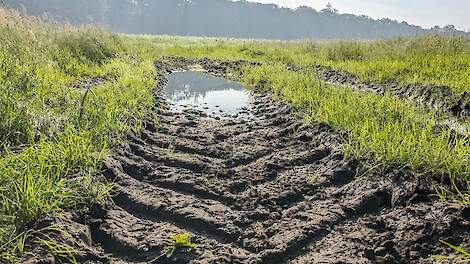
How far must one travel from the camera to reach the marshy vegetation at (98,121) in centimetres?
310

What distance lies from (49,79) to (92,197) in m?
4.36

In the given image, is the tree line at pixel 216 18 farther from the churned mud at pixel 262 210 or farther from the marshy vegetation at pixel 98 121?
the churned mud at pixel 262 210

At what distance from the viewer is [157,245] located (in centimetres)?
308

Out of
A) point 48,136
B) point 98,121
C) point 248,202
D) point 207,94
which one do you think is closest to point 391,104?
point 248,202

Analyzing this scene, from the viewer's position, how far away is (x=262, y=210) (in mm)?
3623

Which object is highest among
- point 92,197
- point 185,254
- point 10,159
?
point 10,159

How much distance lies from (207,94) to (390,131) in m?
6.30

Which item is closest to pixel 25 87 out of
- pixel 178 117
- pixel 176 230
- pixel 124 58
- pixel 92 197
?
pixel 178 117

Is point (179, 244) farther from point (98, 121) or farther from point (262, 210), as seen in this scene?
point (98, 121)

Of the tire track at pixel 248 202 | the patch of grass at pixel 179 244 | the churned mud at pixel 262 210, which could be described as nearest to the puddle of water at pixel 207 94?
the tire track at pixel 248 202

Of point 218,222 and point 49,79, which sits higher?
point 49,79

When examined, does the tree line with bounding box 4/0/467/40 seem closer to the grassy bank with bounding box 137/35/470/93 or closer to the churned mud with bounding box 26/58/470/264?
the grassy bank with bounding box 137/35/470/93

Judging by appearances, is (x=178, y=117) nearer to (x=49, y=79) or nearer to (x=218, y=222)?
(x=49, y=79)

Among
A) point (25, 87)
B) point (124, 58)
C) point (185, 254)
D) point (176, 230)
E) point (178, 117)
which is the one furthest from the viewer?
point (124, 58)
